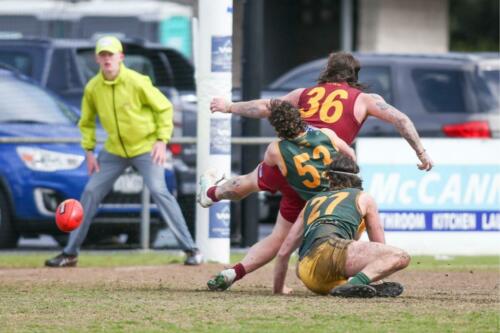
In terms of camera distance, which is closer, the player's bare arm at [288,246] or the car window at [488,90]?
the player's bare arm at [288,246]

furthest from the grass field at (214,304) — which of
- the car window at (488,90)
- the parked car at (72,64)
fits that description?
the parked car at (72,64)

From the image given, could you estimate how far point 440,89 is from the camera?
1805 centimetres

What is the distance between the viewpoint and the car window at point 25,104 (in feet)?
54.4

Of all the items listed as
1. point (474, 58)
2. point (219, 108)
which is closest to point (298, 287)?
point (219, 108)

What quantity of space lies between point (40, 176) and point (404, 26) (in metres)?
15.5

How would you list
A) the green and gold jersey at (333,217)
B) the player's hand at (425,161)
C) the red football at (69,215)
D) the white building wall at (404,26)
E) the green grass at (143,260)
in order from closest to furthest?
the green and gold jersey at (333,217) → the player's hand at (425,161) → the red football at (69,215) → the green grass at (143,260) → the white building wall at (404,26)

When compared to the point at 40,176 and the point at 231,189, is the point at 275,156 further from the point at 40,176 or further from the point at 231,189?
the point at 40,176

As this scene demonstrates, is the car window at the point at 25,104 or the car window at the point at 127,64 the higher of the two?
the car window at the point at 127,64

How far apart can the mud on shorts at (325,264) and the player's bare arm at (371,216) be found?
10.5 inches

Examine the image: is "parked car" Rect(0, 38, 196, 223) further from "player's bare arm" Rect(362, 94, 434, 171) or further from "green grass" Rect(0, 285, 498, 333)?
"green grass" Rect(0, 285, 498, 333)

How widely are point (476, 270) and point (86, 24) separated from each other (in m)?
11.2

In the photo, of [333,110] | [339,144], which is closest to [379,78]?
[333,110]

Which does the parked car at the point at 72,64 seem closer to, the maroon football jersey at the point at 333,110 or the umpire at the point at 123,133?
the umpire at the point at 123,133

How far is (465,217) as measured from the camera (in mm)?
16188
